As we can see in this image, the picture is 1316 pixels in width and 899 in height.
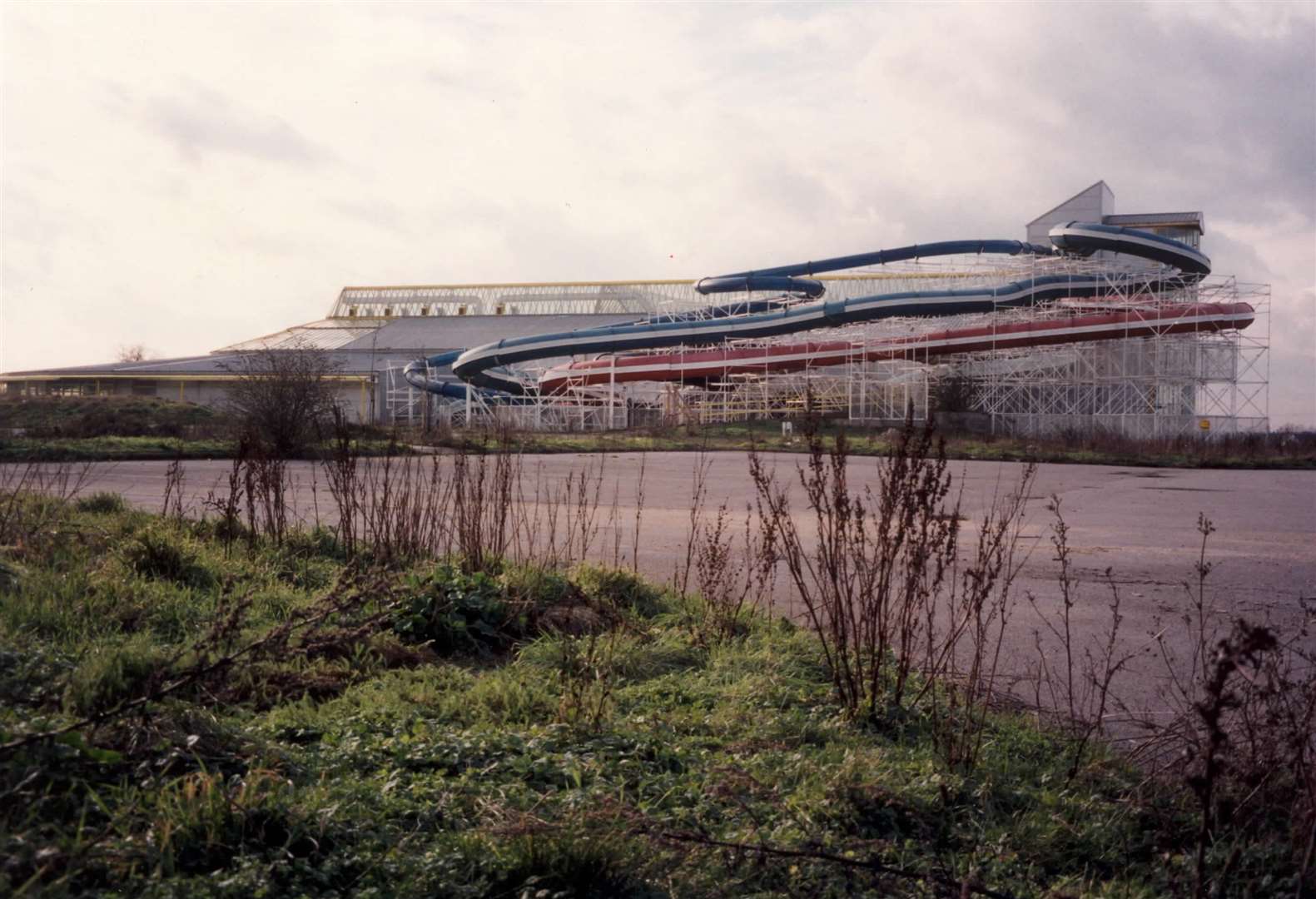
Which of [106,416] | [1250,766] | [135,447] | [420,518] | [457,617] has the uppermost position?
[106,416]

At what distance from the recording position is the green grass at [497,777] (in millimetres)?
2818

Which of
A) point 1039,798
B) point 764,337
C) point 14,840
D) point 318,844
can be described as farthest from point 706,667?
point 764,337

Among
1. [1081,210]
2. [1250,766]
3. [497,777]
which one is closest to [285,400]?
[497,777]

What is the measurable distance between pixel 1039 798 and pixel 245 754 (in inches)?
106

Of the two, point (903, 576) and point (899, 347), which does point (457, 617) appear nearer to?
point (903, 576)

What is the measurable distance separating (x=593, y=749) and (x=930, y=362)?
4433cm

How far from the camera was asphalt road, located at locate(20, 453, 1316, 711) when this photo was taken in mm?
6977

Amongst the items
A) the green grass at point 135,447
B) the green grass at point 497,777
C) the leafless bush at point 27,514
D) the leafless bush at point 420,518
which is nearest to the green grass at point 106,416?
the green grass at point 135,447

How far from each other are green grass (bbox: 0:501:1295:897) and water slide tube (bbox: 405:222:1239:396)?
1435 inches

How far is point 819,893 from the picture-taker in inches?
119

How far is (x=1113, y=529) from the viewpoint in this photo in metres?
12.4

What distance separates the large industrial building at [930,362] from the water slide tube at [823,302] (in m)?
0.10

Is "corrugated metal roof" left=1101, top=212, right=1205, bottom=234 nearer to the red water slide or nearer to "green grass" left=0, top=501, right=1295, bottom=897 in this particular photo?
the red water slide

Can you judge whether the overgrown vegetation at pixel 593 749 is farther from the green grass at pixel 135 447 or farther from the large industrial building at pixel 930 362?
the large industrial building at pixel 930 362
